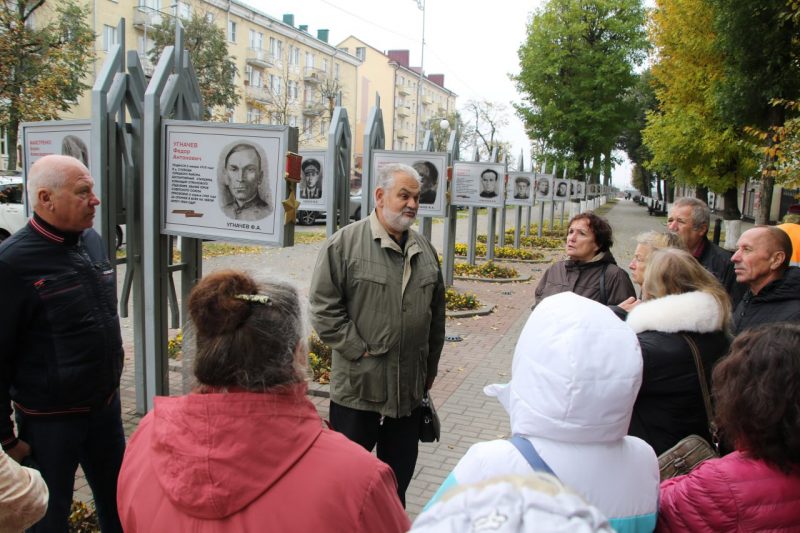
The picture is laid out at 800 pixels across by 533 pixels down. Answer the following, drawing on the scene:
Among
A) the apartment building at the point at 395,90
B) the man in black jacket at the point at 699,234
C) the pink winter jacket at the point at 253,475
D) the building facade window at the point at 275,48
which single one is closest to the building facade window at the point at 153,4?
the building facade window at the point at 275,48

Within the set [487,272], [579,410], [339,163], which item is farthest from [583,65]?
[579,410]

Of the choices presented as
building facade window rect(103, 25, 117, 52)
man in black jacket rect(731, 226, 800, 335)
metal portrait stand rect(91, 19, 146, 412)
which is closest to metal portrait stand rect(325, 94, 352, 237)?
metal portrait stand rect(91, 19, 146, 412)

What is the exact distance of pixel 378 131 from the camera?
7.54 metres

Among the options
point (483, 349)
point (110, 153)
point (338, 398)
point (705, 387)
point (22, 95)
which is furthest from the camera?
point (22, 95)

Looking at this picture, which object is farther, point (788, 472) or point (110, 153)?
point (110, 153)

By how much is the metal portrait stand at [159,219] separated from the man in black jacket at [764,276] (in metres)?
3.73

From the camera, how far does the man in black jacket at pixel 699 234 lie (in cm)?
480

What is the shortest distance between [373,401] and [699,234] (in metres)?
3.09

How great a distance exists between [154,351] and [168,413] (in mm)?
3522

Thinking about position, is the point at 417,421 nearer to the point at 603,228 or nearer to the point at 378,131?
the point at 603,228

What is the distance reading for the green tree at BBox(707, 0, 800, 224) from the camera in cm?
1193

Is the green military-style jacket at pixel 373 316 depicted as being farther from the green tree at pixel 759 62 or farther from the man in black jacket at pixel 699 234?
the green tree at pixel 759 62

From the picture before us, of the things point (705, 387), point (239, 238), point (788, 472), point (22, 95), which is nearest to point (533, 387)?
point (788, 472)

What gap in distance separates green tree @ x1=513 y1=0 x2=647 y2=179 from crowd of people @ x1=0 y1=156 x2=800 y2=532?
33503 millimetres
